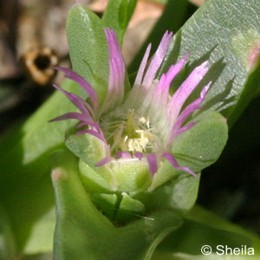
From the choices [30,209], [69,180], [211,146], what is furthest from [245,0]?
[30,209]

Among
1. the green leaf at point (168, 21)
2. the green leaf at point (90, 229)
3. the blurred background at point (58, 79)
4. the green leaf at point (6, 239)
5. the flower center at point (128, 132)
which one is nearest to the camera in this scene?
the green leaf at point (90, 229)

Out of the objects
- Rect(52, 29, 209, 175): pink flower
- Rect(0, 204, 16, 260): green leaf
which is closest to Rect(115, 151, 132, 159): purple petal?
Rect(52, 29, 209, 175): pink flower

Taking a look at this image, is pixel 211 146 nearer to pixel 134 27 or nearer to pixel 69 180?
pixel 69 180

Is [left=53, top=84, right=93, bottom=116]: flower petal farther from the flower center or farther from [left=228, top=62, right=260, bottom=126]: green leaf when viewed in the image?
[left=228, top=62, right=260, bottom=126]: green leaf

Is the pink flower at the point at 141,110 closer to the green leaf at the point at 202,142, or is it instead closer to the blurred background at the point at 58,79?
the green leaf at the point at 202,142

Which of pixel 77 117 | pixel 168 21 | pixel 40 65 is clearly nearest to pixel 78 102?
pixel 77 117

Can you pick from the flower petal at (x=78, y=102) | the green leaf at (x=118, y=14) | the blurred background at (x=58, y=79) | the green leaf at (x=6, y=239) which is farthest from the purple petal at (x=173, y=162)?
the blurred background at (x=58, y=79)
